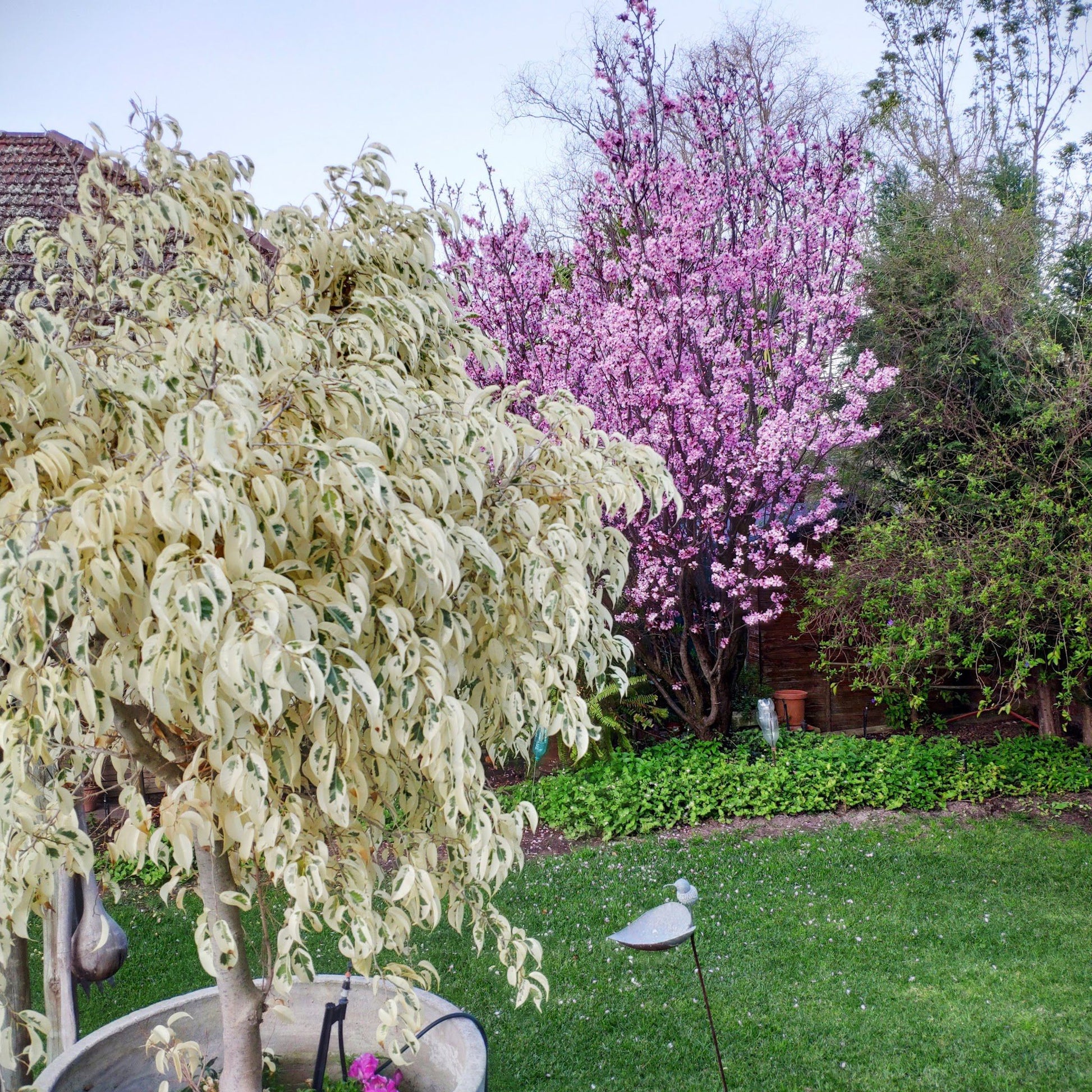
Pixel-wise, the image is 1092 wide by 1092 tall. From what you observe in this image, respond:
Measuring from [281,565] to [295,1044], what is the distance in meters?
1.69

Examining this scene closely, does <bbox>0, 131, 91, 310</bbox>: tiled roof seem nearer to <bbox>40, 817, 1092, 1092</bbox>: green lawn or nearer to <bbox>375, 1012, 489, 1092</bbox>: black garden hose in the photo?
<bbox>40, 817, 1092, 1092</bbox>: green lawn

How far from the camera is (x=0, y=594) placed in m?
1.25

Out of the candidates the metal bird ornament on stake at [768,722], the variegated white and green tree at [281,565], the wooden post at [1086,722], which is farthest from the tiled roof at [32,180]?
the wooden post at [1086,722]

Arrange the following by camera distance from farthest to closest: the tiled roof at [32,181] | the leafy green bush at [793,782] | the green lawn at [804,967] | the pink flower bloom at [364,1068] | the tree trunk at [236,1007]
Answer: the leafy green bush at [793,782], the tiled roof at [32,181], the green lawn at [804,967], the pink flower bloom at [364,1068], the tree trunk at [236,1007]

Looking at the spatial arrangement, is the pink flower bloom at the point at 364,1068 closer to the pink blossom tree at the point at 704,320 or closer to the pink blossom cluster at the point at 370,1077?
the pink blossom cluster at the point at 370,1077

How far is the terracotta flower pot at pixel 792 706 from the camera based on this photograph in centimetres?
753

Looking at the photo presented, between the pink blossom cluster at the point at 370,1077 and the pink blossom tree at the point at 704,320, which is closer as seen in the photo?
the pink blossom cluster at the point at 370,1077

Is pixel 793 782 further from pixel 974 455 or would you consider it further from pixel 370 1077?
pixel 370 1077

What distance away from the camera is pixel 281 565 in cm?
154

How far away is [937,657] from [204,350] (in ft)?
21.4

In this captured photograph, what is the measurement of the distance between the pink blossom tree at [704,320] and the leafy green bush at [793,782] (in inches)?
35.9

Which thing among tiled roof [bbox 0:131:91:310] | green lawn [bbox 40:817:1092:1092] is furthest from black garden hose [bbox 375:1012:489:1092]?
tiled roof [bbox 0:131:91:310]

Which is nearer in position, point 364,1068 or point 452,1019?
point 364,1068

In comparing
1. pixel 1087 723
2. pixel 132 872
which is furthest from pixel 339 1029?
pixel 1087 723
